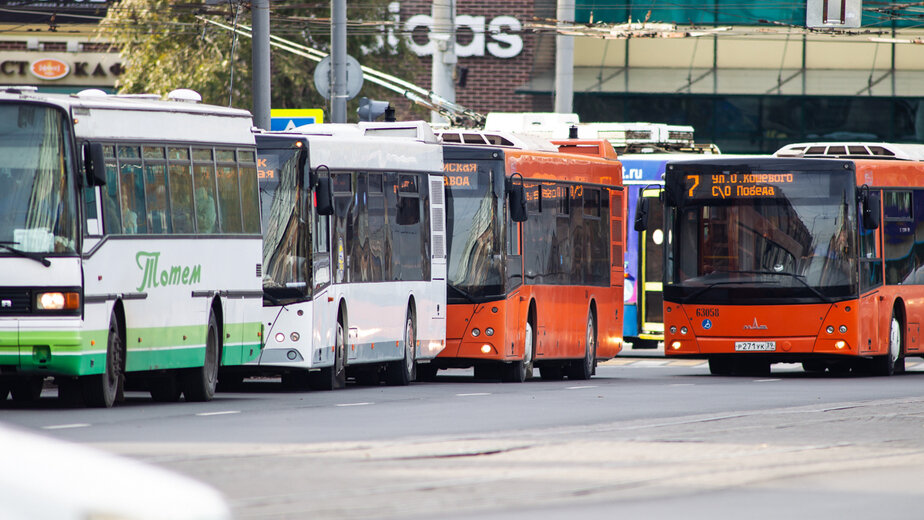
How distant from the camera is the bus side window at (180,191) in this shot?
1758cm

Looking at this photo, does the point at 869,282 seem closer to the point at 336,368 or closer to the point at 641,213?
the point at 641,213

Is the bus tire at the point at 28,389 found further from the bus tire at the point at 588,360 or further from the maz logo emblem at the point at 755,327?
the maz logo emblem at the point at 755,327

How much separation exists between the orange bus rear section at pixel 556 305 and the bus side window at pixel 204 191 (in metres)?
5.93

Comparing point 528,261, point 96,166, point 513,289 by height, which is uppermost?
point 96,166

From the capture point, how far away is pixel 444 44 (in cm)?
3250

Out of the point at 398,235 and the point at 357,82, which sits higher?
the point at 357,82

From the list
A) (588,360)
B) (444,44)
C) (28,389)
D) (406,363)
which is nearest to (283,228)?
(406,363)

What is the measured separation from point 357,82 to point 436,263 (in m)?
5.89

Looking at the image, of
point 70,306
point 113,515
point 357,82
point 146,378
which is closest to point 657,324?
point 357,82

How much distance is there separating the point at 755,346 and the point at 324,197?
26.0ft

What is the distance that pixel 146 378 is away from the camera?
1825 centimetres

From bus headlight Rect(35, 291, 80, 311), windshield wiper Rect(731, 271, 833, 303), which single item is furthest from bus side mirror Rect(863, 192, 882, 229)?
bus headlight Rect(35, 291, 80, 311)

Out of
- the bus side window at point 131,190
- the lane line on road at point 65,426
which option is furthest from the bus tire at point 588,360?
the lane line on road at point 65,426

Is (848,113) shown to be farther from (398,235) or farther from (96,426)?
(96,426)
